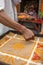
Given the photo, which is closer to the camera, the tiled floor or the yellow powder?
the tiled floor

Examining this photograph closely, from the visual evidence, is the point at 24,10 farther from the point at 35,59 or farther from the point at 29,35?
the point at 35,59

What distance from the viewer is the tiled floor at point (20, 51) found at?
684mm

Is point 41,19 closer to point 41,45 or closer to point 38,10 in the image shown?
point 38,10

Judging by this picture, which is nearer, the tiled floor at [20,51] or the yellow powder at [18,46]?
the tiled floor at [20,51]

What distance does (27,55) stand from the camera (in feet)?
2.44

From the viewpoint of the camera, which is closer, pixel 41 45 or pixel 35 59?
pixel 35 59

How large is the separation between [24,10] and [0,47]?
0.91 metres

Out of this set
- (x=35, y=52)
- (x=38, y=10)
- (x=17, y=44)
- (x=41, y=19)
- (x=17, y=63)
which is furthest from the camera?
(x=38, y=10)

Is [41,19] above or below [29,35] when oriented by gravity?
below

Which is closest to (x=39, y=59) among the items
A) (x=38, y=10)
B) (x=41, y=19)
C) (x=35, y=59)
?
(x=35, y=59)

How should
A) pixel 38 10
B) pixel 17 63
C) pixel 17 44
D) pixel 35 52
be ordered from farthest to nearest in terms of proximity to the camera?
pixel 38 10 → pixel 17 44 → pixel 35 52 → pixel 17 63

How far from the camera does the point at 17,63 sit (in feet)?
2.15

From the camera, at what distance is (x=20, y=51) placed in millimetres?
791

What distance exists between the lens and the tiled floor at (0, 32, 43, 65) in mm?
684
